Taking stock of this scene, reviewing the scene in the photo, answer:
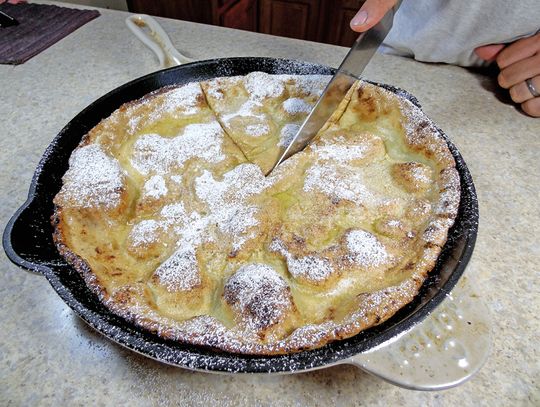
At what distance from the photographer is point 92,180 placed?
3.01 ft

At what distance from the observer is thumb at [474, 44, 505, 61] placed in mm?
1432

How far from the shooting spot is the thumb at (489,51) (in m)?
1.43

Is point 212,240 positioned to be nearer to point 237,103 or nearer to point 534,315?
point 237,103

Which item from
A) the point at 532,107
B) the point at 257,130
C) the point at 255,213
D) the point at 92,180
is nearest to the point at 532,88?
the point at 532,107

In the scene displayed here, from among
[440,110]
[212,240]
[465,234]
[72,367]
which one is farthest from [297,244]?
[440,110]

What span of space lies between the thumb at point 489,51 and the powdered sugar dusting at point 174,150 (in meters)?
1.03

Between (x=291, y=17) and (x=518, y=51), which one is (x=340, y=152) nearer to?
(x=518, y=51)

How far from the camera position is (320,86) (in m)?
1.17

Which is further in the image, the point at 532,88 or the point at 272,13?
the point at 272,13

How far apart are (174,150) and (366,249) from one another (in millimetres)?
557

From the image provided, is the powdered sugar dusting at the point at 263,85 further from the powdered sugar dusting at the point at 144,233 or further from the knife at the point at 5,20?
the knife at the point at 5,20

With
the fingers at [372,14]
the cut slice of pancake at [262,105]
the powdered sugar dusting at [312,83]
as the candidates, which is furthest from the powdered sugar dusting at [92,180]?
the fingers at [372,14]

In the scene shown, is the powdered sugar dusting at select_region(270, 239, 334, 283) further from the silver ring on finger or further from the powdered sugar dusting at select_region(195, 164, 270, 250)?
the silver ring on finger

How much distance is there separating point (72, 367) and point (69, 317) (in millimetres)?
117
